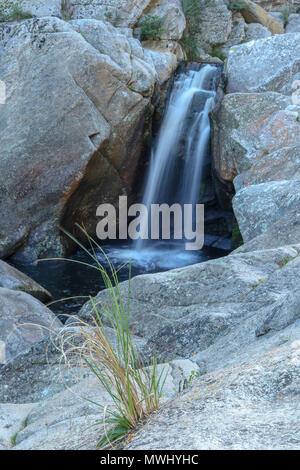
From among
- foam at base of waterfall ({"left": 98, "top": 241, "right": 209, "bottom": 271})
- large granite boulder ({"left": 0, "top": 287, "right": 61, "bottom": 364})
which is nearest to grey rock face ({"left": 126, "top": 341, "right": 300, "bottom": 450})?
large granite boulder ({"left": 0, "top": 287, "right": 61, "bottom": 364})

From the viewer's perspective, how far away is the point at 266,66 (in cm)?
1098

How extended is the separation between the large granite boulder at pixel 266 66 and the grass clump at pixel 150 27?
2.72 metres

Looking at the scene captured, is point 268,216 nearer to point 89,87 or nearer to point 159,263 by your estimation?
point 159,263

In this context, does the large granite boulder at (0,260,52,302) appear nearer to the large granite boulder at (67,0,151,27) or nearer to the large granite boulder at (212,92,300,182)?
the large granite boulder at (212,92,300,182)

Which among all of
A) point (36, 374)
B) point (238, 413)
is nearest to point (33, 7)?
point (36, 374)

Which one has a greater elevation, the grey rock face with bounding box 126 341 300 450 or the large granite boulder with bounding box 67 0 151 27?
the grey rock face with bounding box 126 341 300 450

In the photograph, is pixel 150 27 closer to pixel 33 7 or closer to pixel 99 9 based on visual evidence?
pixel 99 9

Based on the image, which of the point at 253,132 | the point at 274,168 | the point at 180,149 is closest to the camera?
the point at 274,168

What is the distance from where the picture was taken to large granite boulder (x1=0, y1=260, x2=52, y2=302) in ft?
25.8

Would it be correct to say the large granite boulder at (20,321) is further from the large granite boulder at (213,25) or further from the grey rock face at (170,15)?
the large granite boulder at (213,25)

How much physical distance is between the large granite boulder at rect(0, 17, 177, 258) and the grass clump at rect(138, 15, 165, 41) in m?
2.75

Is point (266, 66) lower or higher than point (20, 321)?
higher

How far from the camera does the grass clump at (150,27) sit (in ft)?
43.2

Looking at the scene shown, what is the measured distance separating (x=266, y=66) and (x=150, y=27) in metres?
3.78
